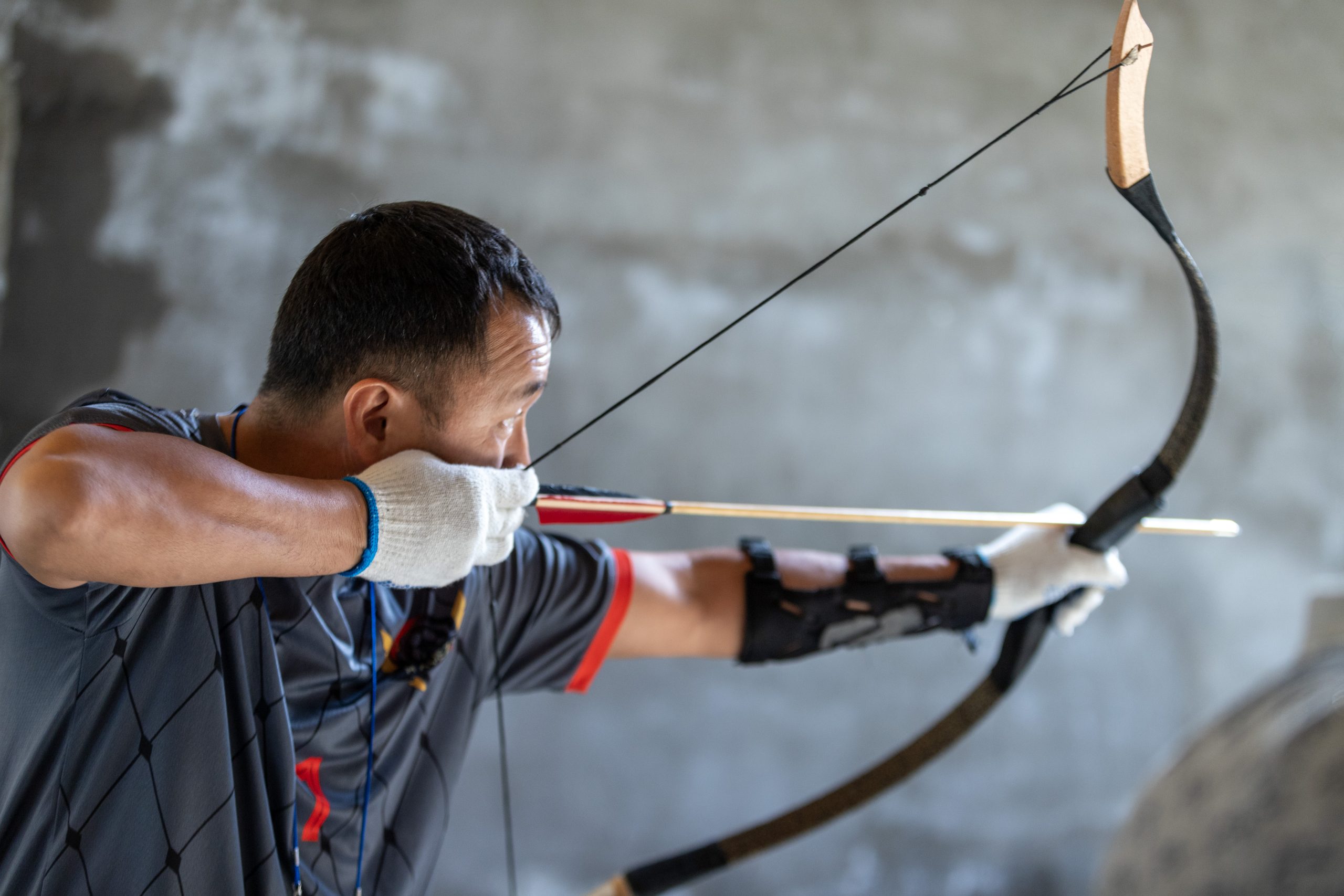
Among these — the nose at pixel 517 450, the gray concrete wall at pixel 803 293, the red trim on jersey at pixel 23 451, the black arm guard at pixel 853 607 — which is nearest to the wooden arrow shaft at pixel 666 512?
the nose at pixel 517 450

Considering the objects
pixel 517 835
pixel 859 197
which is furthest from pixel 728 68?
pixel 517 835

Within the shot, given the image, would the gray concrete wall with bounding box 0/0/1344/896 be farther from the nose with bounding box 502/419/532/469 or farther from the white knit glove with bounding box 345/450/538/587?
the white knit glove with bounding box 345/450/538/587

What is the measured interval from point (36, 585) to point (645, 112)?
202 centimetres

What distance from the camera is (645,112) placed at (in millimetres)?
2615

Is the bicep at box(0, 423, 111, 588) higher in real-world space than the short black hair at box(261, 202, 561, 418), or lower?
lower

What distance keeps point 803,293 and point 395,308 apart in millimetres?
1749

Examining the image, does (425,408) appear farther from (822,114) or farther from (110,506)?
(822,114)

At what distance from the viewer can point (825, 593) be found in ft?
5.31

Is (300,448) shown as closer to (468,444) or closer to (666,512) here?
(468,444)

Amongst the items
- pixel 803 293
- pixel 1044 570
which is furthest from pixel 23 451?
pixel 803 293

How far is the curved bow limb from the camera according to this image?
4.50ft

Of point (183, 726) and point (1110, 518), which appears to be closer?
point (183, 726)

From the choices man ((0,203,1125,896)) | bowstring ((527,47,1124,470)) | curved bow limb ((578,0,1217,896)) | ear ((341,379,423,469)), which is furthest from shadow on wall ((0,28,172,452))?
curved bow limb ((578,0,1217,896))

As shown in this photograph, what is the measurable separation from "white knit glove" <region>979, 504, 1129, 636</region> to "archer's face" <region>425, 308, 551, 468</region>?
865mm
